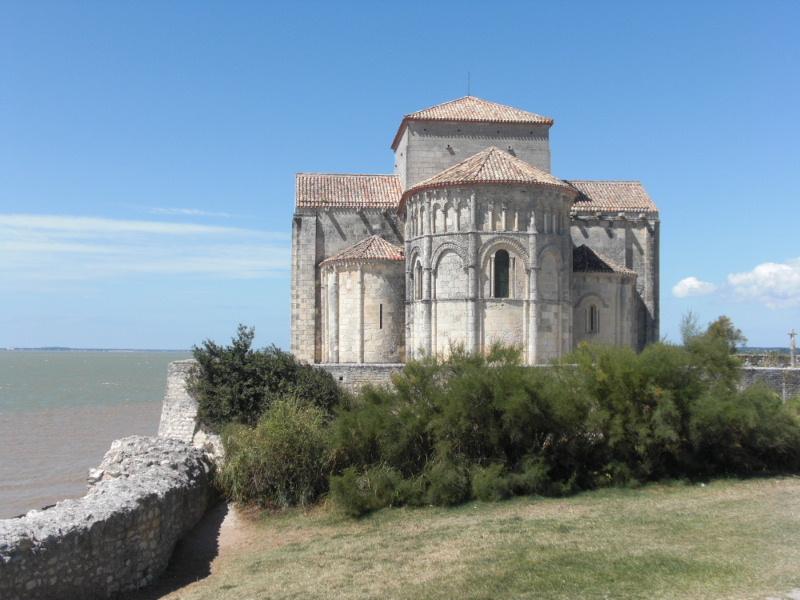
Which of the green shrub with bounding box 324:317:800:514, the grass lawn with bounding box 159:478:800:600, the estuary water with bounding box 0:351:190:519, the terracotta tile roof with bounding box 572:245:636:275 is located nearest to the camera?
the grass lawn with bounding box 159:478:800:600

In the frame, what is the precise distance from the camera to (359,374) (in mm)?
21891

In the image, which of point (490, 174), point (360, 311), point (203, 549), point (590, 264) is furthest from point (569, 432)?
point (360, 311)

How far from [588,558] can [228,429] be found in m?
10.2

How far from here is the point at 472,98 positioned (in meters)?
29.8

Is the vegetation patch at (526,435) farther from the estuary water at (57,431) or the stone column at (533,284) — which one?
the estuary water at (57,431)

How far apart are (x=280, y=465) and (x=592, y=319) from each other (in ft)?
41.2

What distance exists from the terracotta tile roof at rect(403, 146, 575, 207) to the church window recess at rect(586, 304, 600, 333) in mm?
4115

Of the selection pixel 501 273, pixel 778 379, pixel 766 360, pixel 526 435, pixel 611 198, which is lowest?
pixel 526 435

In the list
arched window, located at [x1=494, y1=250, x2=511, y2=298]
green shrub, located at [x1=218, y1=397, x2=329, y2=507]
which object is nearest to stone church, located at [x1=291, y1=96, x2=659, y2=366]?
arched window, located at [x1=494, y1=250, x2=511, y2=298]

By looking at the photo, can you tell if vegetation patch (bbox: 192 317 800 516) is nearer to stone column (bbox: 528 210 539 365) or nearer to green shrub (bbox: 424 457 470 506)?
green shrub (bbox: 424 457 470 506)

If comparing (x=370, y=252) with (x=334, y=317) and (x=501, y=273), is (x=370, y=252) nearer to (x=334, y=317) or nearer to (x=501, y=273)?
(x=334, y=317)

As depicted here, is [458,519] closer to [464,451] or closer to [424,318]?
[464,451]

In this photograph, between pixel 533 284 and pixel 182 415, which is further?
pixel 533 284

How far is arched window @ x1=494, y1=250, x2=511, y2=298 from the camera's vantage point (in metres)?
23.5
